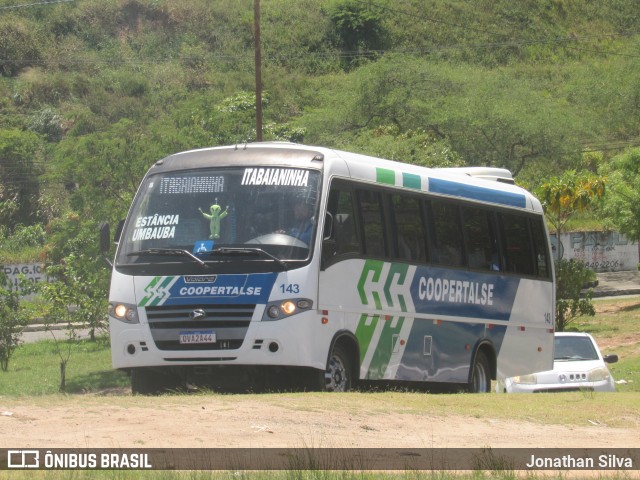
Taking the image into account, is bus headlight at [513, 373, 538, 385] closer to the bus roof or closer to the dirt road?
the bus roof

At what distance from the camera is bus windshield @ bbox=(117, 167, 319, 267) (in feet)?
40.5

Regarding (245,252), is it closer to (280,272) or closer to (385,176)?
(280,272)

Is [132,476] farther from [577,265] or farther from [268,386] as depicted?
[577,265]

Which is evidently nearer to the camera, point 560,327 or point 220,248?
point 220,248

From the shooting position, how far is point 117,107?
69.1 metres

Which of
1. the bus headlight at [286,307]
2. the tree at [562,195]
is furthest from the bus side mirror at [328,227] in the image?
the tree at [562,195]

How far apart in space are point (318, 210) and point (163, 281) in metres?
1.88

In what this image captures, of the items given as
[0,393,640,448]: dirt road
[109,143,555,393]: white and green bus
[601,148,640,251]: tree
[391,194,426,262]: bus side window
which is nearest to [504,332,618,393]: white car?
[109,143,555,393]: white and green bus

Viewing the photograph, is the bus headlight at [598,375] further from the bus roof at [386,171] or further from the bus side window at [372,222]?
the bus side window at [372,222]

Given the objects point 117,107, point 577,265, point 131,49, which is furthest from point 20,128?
point 577,265

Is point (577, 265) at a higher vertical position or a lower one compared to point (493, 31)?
lower

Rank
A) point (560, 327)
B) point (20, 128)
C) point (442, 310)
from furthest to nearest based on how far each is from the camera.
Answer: point (20, 128)
point (560, 327)
point (442, 310)

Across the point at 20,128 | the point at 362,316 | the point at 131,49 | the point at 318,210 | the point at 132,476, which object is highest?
the point at 131,49

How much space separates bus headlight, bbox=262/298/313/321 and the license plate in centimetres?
65
